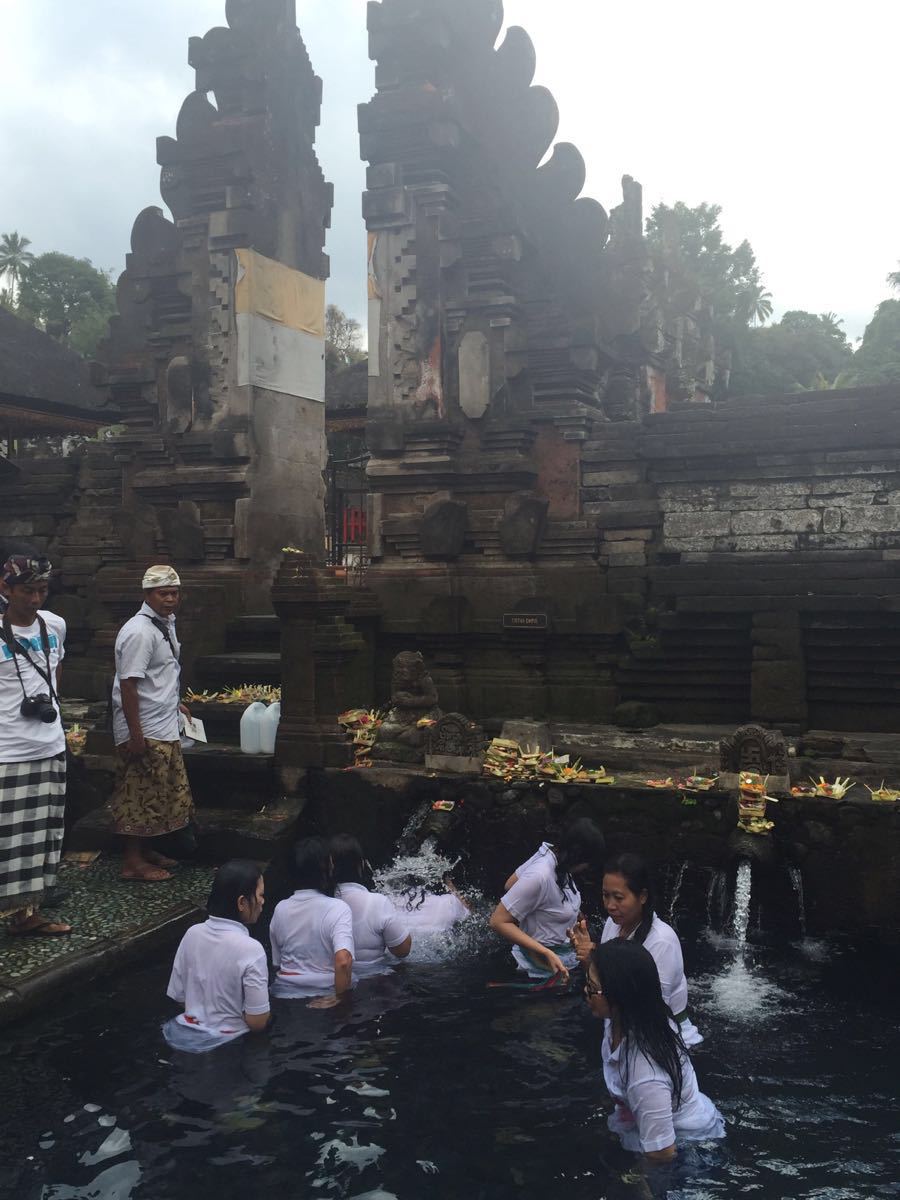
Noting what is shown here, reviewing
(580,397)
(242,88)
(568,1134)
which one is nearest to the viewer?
(568,1134)

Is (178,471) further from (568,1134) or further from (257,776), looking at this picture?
(568,1134)

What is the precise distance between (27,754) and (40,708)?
0.25 meters

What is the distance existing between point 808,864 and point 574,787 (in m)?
1.55

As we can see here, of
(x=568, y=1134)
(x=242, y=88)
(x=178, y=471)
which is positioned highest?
(x=242, y=88)

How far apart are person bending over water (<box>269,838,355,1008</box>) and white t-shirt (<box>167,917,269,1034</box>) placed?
551mm

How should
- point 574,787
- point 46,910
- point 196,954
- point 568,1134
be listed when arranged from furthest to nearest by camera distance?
point 574,787
point 46,910
point 196,954
point 568,1134

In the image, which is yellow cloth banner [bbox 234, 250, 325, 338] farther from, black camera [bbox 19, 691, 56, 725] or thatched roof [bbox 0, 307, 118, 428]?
thatched roof [bbox 0, 307, 118, 428]

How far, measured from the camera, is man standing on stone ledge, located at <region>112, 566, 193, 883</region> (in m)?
6.72

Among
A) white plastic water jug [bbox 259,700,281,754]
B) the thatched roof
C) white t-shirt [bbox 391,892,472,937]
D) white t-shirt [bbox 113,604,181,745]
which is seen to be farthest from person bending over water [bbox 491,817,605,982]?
the thatched roof

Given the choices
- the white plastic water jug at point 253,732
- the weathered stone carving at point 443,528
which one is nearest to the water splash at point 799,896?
the white plastic water jug at point 253,732

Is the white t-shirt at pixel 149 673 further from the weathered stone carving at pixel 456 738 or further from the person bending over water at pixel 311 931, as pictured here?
the weathered stone carving at pixel 456 738

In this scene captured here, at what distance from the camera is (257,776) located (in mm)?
8148

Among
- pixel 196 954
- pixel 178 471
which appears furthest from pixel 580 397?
pixel 196 954

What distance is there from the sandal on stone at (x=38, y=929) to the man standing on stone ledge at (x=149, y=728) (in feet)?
3.52
